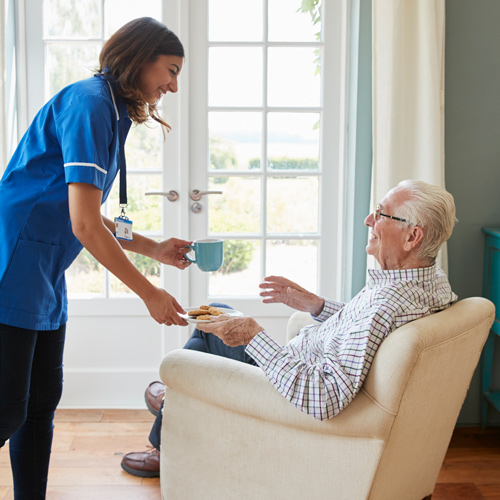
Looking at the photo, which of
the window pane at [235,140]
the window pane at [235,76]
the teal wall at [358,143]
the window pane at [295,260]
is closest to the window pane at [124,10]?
the window pane at [235,76]

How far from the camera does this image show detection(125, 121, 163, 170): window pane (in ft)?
9.68

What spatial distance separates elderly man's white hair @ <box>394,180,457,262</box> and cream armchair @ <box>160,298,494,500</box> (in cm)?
19

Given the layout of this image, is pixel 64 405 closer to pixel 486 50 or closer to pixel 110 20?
pixel 110 20

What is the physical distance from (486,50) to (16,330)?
2265mm

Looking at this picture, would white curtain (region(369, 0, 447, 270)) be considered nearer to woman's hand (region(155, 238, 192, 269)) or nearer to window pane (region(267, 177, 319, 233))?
window pane (region(267, 177, 319, 233))

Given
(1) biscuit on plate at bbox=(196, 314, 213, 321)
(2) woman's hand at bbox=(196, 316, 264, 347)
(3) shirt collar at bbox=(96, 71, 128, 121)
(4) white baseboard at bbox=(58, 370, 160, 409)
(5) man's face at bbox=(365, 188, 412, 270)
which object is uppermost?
(3) shirt collar at bbox=(96, 71, 128, 121)

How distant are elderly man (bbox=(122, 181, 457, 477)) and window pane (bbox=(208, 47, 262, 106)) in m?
1.32

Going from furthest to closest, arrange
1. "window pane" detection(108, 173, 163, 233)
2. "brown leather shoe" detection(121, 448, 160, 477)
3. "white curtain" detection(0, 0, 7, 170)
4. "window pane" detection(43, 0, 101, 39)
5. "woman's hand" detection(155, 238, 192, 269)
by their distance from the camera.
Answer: "window pane" detection(108, 173, 163, 233) < "window pane" detection(43, 0, 101, 39) < "white curtain" detection(0, 0, 7, 170) < "brown leather shoe" detection(121, 448, 160, 477) < "woman's hand" detection(155, 238, 192, 269)

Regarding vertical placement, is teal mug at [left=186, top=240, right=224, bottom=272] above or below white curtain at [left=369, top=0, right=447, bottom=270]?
below

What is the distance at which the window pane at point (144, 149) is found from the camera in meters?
2.95

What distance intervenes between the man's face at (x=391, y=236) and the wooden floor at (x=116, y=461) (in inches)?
40.4

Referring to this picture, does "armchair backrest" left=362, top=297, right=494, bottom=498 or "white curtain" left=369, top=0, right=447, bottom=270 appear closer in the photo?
"armchair backrest" left=362, top=297, right=494, bottom=498

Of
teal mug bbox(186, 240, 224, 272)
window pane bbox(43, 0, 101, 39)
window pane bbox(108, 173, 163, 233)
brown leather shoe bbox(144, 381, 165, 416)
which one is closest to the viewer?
teal mug bbox(186, 240, 224, 272)

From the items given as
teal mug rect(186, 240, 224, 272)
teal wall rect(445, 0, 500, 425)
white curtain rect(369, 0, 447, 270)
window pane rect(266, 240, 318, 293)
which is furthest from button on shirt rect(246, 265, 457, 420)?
window pane rect(266, 240, 318, 293)
